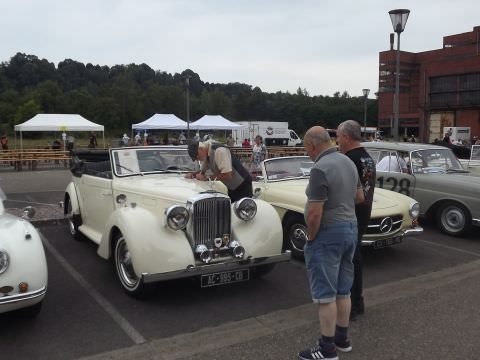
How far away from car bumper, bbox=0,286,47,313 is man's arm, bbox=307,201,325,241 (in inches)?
94.5

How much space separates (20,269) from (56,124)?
22446mm

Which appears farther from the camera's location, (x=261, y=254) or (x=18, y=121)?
(x=18, y=121)

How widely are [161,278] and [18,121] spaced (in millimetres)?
72749

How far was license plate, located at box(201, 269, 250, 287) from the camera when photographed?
4.73 m

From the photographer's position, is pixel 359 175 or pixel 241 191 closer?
pixel 359 175

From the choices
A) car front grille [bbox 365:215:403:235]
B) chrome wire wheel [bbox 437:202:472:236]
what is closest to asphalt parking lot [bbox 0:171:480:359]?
car front grille [bbox 365:215:403:235]

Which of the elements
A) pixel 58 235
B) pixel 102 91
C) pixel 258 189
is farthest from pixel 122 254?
pixel 102 91

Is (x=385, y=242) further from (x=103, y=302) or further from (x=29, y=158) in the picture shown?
(x=29, y=158)

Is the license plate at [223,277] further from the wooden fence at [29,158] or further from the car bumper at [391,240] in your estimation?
the wooden fence at [29,158]

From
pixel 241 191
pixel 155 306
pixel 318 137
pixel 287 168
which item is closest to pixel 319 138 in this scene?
pixel 318 137

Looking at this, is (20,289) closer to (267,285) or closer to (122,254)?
(122,254)

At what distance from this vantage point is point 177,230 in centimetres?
486

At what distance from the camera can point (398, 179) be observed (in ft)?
29.5

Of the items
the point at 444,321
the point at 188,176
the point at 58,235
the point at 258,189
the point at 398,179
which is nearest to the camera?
the point at 444,321
